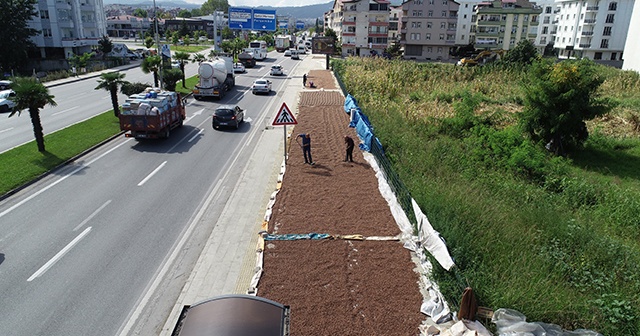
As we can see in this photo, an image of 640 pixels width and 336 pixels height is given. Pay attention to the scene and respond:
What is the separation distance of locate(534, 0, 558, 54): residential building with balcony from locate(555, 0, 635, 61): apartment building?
9.83m

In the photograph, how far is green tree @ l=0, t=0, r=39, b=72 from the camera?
50688 millimetres

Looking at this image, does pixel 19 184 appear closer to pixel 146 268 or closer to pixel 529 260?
pixel 146 268

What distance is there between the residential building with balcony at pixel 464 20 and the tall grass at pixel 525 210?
67848 mm

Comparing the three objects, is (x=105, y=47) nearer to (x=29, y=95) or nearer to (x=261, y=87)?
(x=261, y=87)

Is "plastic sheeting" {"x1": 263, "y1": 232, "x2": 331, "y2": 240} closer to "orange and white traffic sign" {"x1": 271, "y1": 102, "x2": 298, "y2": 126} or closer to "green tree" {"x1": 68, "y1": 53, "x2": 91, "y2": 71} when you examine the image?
"orange and white traffic sign" {"x1": 271, "y1": 102, "x2": 298, "y2": 126}

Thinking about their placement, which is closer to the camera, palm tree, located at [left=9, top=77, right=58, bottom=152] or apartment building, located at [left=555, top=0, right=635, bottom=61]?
palm tree, located at [left=9, top=77, right=58, bottom=152]

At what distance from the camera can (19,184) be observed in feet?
50.6

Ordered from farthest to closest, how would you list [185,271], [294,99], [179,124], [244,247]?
[294,99] < [179,124] < [244,247] < [185,271]

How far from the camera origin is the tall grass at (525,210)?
839 cm

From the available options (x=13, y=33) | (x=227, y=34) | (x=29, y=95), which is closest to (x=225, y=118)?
(x=29, y=95)

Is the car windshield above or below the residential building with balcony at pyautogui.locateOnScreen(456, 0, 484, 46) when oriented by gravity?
below

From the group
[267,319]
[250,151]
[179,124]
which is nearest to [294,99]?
[179,124]

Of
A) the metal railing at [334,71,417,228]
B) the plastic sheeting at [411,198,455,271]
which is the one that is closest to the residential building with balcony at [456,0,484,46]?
the metal railing at [334,71,417,228]

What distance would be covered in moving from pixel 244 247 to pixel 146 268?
2.45 metres
